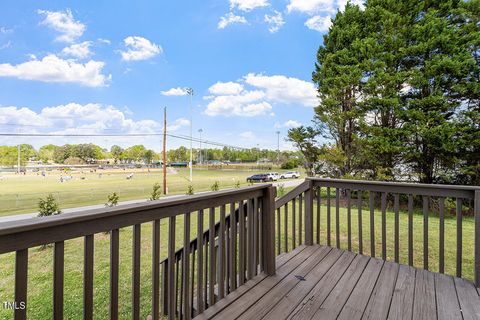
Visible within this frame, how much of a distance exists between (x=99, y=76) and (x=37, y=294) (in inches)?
1164

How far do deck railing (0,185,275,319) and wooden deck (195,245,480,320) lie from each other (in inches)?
6.7

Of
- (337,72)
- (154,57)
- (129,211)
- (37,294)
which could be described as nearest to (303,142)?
(337,72)

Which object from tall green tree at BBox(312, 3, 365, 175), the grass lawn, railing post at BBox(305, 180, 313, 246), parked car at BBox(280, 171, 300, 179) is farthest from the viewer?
parked car at BBox(280, 171, 300, 179)

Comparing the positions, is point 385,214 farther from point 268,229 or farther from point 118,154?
point 118,154

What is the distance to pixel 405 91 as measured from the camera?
9.38 metres

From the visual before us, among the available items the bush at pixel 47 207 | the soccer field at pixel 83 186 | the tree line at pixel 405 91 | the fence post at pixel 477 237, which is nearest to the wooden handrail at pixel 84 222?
the fence post at pixel 477 237

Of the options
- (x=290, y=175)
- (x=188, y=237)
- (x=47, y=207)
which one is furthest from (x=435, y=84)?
(x=290, y=175)

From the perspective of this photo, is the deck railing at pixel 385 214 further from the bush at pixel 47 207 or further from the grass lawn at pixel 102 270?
the bush at pixel 47 207

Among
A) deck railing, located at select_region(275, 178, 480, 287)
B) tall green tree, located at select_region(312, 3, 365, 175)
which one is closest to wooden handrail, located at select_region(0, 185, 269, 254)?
deck railing, located at select_region(275, 178, 480, 287)

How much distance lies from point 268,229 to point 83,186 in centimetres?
2519

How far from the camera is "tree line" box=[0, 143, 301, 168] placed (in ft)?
90.3

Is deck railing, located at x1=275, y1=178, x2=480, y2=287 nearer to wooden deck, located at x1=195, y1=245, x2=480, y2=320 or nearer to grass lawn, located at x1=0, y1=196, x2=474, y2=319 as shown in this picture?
grass lawn, located at x1=0, y1=196, x2=474, y2=319

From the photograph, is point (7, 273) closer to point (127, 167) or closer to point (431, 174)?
point (431, 174)

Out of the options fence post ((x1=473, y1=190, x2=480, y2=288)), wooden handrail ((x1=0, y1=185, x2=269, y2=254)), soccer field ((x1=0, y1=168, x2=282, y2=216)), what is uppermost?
wooden handrail ((x1=0, y1=185, x2=269, y2=254))
